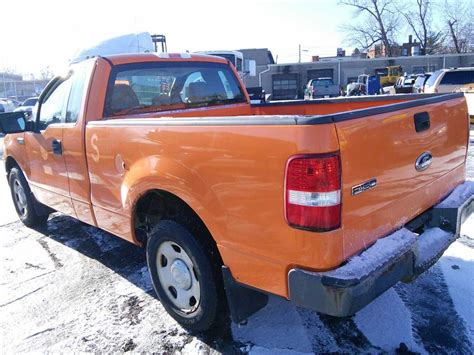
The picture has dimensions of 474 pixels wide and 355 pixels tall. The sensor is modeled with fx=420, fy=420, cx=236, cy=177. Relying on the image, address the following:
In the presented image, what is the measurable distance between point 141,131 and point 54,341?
1642 mm

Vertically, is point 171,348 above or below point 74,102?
below

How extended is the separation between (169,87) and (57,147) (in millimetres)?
1202

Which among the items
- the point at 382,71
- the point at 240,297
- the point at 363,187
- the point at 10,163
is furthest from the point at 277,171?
the point at 382,71

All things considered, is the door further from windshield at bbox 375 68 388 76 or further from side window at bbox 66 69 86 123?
windshield at bbox 375 68 388 76

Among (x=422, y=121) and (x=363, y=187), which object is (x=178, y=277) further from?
(x=422, y=121)

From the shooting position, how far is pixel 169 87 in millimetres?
4125

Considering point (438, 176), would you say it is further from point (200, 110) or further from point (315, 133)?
point (200, 110)

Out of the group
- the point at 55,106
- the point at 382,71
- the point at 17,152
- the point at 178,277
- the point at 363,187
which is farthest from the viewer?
the point at 382,71

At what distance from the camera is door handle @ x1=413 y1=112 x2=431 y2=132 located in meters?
2.57

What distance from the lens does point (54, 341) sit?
119 inches

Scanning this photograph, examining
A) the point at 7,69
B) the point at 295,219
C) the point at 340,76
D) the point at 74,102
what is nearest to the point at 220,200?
the point at 295,219

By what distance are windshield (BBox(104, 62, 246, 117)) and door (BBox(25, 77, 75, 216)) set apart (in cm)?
65

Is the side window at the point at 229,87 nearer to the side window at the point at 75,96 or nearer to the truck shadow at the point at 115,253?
the side window at the point at 75,96

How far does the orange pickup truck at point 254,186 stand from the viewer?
2047 millimetres
